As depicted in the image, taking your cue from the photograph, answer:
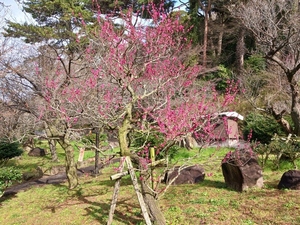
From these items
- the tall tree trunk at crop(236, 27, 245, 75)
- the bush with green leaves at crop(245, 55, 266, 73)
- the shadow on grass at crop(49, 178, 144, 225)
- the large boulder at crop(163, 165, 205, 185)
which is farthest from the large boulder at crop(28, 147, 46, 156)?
the bush with green leaves at crop(245, 55, 266, 73)

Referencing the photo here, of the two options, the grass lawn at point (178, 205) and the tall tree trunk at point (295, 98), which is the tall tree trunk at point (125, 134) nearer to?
the grass lawn at point (178, 205)

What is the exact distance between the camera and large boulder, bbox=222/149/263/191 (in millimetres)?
6367

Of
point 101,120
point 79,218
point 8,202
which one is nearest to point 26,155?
point 8,202

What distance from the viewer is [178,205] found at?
5992 millimetres

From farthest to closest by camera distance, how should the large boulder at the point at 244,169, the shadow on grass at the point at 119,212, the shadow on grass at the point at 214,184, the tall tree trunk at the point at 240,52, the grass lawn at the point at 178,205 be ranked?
1. the tall tree trunk at the point at 240,52
2. the shadow on grass at the point at 214,184
3. the large boulder at the point at 244,169
4. the shadow on grass at the point at 119,212
5. the grass lawn at the point at 178,205

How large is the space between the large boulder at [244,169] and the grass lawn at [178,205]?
0.70 ft

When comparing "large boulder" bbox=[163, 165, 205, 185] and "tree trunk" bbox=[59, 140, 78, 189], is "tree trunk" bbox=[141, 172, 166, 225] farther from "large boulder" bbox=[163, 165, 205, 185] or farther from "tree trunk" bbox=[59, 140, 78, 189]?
"tree trunk" bbox=[59, 140, 78, 189]

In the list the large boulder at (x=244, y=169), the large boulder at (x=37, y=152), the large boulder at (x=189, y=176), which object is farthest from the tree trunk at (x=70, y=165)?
the large boulder at (x=37, y=152)

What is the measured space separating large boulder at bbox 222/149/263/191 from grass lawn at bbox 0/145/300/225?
8.4 inches

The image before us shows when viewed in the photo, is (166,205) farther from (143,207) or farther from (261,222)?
(261,222)

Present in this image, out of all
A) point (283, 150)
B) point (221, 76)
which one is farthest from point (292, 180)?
point (221, 76)

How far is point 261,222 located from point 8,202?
26.1 ft

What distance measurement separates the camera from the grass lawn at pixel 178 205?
16.8 feet

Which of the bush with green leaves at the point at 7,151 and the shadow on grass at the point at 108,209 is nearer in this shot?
the shadow on grass at the point at 108,209
